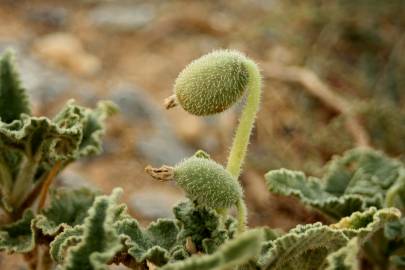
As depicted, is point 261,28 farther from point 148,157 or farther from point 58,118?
point 58,118

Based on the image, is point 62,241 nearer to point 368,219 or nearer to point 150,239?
point 150,239

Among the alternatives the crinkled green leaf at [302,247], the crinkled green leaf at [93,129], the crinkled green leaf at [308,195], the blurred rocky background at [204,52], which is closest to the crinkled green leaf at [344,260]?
the crinkled green leaf at [302,247]

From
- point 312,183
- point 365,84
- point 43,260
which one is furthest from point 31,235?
point 365,84

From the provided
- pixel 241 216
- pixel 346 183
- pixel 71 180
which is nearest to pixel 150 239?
pixel 241 216

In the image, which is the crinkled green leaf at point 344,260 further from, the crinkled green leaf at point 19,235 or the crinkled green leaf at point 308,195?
the crinkled green leaf at point 19,235

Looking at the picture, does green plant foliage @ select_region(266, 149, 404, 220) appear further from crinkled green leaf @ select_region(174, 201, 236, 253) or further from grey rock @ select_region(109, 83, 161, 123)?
grey rock @ select_region(109, 83, 161, 123)
